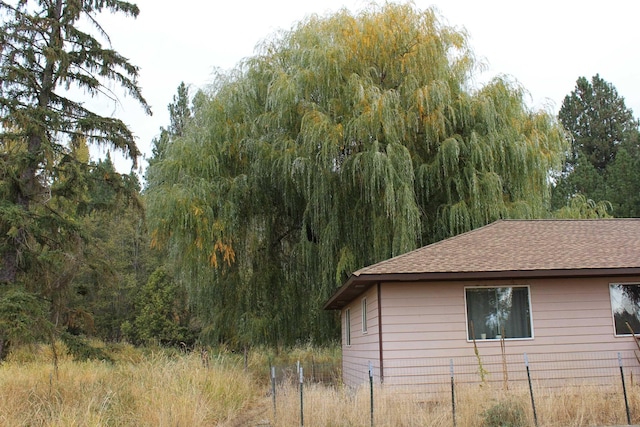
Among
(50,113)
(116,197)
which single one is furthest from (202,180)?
(50,113)

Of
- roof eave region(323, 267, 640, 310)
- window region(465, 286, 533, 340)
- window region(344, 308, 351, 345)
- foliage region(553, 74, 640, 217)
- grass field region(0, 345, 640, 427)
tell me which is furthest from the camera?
foliage region(553, 74, 640, 217)

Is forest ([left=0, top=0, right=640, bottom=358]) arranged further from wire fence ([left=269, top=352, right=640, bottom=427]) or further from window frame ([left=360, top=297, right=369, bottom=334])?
wire fence ([left=269, top=352, right=640, bottom=427])

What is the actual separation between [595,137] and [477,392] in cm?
3296

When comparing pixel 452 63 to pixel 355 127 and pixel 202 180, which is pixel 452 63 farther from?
pixel 202 180

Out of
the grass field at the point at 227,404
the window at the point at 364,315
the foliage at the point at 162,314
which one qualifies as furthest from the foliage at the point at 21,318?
the foliage at the point at 162,314

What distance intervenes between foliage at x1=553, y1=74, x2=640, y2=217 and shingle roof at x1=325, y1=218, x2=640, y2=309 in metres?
20.8

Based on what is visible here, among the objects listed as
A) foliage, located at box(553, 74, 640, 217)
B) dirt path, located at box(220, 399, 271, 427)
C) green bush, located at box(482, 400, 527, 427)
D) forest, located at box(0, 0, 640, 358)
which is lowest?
dirt path, located at box(220, 399, 271, 427)

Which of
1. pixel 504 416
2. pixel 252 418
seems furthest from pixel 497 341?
pixel 252 418

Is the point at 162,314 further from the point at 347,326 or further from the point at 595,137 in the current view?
the point at 595,137

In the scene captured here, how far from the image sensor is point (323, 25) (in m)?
15.0

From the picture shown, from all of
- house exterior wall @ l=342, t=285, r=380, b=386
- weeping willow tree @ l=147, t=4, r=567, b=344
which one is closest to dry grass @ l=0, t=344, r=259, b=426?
house exterior wall @ l=342, t=285, r=380, b=386

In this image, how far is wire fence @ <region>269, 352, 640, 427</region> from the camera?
7906 mm

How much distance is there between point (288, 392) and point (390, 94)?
23.4 ft

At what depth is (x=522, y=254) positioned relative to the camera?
11172 millimetres
